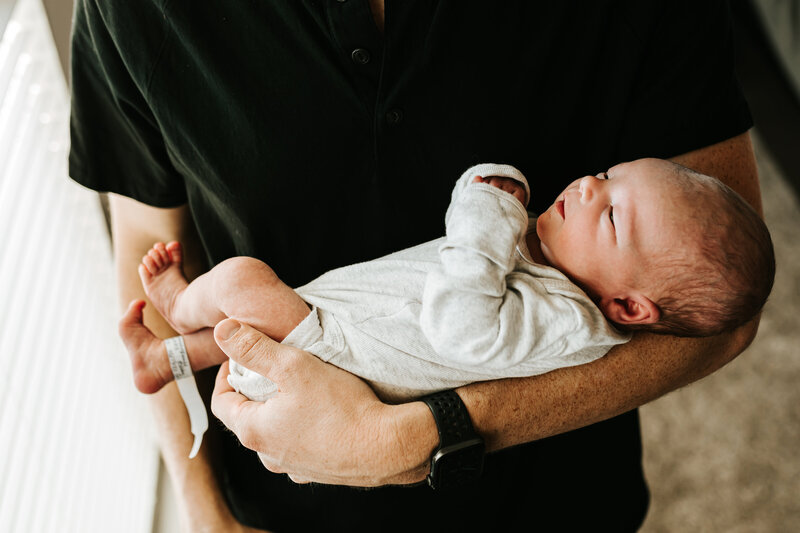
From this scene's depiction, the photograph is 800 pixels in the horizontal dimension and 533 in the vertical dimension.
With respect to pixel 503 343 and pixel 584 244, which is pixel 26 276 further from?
pixel 584 244

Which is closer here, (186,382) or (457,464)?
(457,464)

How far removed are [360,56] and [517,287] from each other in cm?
38

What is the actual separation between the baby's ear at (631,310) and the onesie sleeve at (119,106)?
71cm

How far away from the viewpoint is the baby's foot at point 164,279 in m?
1.09

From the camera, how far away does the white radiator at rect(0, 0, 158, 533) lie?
1.08m

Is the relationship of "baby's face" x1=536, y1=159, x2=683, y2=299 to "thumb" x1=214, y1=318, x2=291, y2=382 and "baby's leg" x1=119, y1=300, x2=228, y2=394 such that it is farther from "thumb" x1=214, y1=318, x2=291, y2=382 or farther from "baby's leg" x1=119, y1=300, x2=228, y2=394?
"baby's leg" x1=119, y1=300, x2=228, y2=394

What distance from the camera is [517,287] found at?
3.06 feet

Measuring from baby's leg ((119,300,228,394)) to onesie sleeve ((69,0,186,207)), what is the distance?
7.9 inches

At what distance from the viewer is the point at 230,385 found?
1038 mm

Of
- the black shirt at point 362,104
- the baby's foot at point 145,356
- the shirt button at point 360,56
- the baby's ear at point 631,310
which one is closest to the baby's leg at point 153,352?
the baby's foot at point 145,356

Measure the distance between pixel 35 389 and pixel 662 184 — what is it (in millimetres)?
1078

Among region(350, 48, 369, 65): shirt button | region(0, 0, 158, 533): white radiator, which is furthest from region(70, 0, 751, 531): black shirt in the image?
region(0, 0, 158, 533): white radiator

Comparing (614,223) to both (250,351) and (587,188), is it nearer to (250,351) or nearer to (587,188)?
(587,188)

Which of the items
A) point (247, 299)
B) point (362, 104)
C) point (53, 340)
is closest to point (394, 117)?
point (362, 104)
